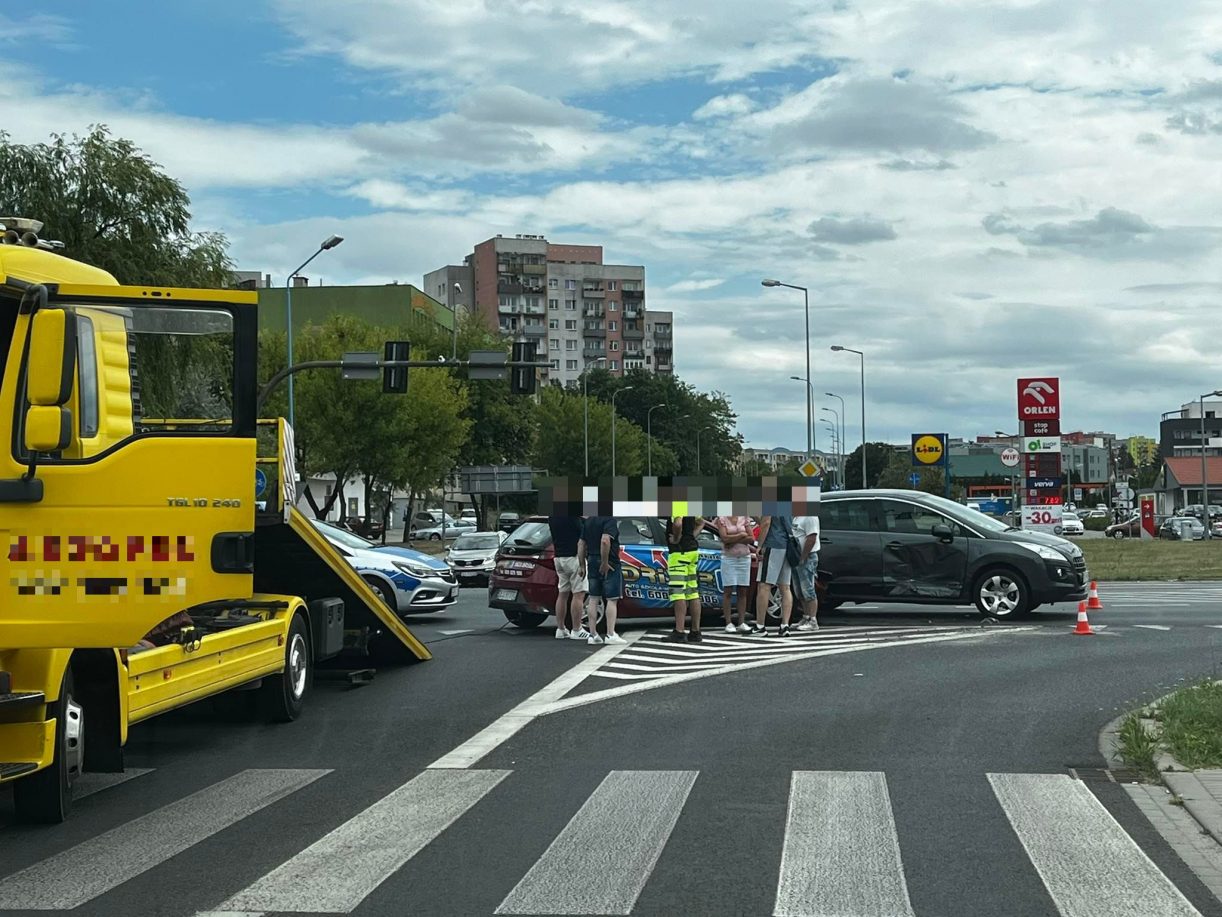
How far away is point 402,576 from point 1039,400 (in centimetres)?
1520

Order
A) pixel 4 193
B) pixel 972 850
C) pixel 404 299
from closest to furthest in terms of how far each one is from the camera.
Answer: pixel 972 850, pixel 4 193, pixel 404 299

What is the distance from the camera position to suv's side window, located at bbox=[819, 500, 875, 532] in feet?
66.0

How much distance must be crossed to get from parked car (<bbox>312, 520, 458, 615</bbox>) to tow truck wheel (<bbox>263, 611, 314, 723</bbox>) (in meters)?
7.81

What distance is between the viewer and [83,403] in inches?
316

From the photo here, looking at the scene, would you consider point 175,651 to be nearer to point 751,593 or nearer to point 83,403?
point 83,403

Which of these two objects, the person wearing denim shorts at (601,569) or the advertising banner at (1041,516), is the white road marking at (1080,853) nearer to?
the person wearing denim shorts at (601,569)

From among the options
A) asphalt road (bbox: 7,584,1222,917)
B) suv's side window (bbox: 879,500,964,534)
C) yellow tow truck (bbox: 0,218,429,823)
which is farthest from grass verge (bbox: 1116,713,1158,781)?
suv's side window (bbox: 879,500,964,534)

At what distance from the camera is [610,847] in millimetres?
7055

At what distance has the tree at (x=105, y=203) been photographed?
32.5m

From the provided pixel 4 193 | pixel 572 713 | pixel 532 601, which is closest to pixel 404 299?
pixel 4 193

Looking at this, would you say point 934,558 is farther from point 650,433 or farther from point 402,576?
point 650,433

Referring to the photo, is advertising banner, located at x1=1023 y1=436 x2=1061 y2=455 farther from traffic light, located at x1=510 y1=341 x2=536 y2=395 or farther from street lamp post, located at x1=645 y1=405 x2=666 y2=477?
street lamp post, located at x1=645 y1=405 x2=666 y2=477

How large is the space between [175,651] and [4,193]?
1035 inches

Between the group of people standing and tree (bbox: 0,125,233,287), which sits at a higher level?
tree (bbox: 0,125,233,287)
